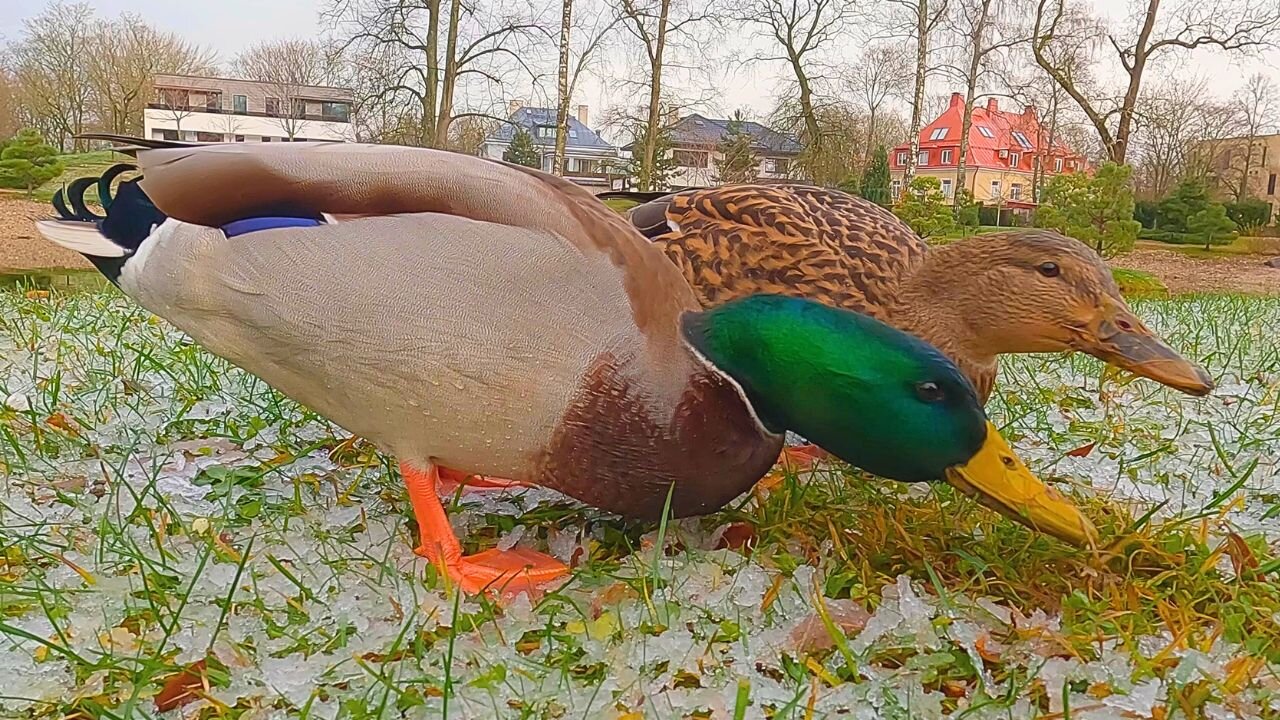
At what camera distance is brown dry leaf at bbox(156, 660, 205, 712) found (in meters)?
Result: 1.03

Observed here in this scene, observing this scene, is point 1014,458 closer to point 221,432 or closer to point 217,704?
point 217,704

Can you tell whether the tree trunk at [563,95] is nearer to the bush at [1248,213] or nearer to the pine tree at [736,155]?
the pine tree at [736,155]

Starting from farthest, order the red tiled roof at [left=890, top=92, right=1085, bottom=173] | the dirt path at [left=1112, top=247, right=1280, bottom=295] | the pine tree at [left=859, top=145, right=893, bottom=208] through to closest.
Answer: the red tiled roof at [left=890, top=92, right=1085, bottom=173] < the pine tree at [left=859, top=145, right=893, bottom=208] < the dirt path at [left=1112, top=247, right=1280, bottom=295]

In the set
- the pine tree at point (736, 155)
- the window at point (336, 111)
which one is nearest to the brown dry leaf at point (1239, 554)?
the window at point (336, 111)

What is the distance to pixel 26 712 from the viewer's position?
100 centimetres

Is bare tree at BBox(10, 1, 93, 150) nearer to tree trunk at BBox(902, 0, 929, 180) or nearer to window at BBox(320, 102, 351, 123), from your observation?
window at BBox(320, 102, 351, 123)

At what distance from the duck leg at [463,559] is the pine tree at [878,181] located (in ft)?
48.1

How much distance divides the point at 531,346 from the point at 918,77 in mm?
14996

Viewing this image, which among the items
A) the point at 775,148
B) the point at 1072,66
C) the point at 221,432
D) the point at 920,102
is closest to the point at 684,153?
the point at 775,148

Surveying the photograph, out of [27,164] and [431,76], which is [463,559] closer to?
[431,76]

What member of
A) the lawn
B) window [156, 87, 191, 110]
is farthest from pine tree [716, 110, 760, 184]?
the lawn

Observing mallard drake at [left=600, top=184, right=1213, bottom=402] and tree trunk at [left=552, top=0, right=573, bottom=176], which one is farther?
tree trunk at [left=552, top=0, right=573, bottom=176]

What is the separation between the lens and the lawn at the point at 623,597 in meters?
1.06

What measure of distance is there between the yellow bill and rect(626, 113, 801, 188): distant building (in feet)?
53.8
